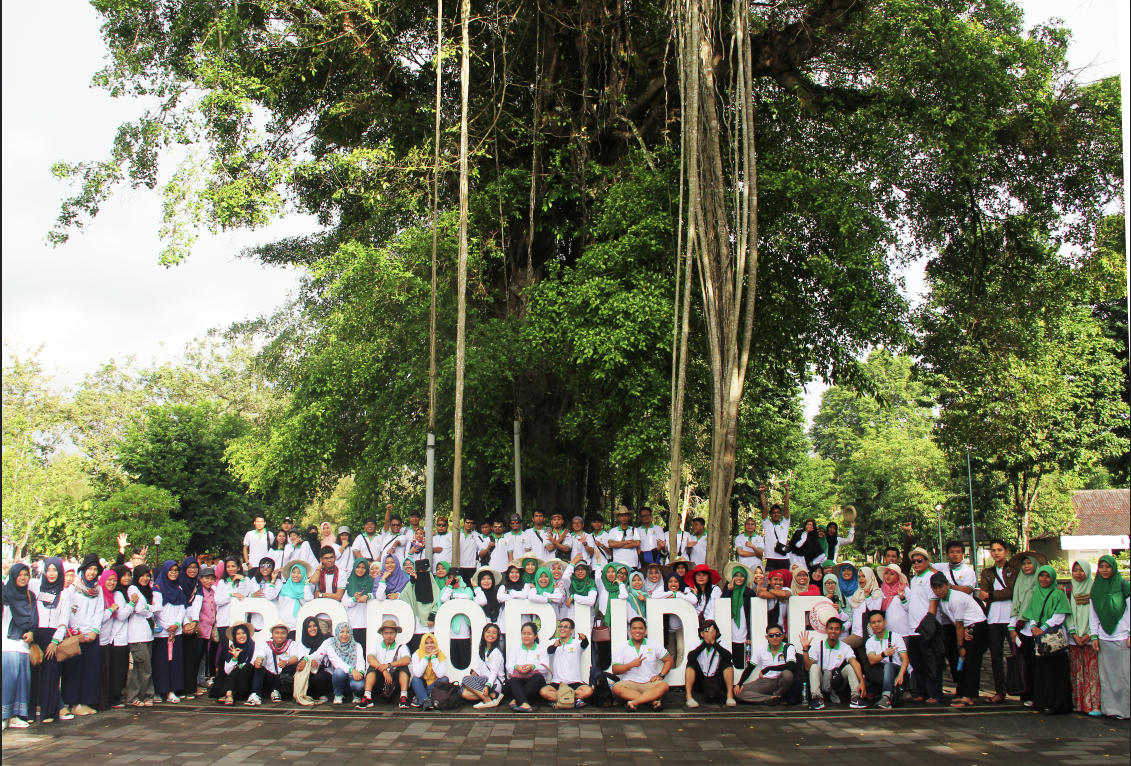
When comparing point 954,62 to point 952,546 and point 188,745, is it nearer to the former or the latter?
point 952,546

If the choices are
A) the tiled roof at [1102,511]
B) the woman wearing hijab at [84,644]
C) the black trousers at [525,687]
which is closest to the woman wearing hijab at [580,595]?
the black trousers at [525,687]

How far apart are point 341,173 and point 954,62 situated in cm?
976

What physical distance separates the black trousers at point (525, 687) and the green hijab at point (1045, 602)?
441cm

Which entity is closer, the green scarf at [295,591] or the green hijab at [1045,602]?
the green hijab at [1045,602]

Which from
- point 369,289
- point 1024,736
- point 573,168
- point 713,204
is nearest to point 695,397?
point 713,204

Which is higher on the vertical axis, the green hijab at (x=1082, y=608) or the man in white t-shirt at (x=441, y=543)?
the man in white t-shirt at (x=441, y=543)

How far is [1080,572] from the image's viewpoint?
24.0 ft

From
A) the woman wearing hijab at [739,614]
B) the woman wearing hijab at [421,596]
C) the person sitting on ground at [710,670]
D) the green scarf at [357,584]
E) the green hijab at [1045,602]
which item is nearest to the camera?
the green hijab at [1045,602]

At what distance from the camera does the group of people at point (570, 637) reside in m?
7.29

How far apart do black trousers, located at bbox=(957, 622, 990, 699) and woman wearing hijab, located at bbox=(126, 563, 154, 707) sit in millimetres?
7491

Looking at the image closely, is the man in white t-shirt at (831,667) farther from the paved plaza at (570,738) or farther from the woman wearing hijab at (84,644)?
the woman wearing hijab at (84,644)

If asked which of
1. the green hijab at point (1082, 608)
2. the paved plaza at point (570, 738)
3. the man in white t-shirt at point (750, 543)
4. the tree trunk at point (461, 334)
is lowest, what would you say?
the paved plaza at point (570, 738)

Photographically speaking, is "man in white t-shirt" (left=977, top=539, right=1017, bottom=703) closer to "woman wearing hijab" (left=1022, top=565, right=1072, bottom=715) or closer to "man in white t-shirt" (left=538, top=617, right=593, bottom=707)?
"woman wearing hijab" (left=1022, top=565, right=1072, bottom=715)

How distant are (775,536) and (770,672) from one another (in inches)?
105
